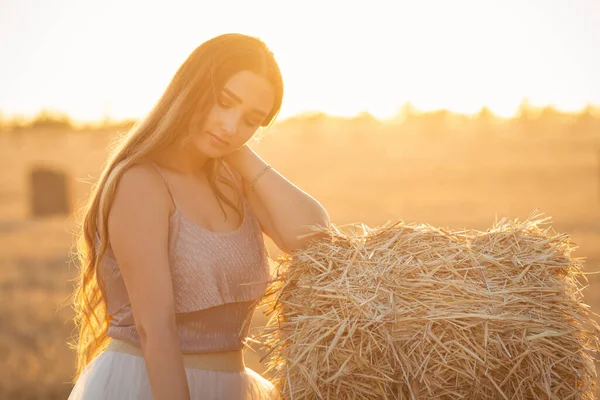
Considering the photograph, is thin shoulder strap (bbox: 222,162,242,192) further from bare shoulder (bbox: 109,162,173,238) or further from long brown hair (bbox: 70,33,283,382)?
bare shoulder (bbox: 109,162,173,238)

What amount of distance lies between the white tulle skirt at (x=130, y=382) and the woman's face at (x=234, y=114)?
82cm

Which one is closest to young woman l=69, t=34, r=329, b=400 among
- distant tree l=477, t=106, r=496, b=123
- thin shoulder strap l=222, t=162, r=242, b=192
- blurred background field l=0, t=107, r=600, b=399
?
thin shoulder strap l=222, t=162, r=242, b=192

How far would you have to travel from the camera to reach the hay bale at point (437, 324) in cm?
224

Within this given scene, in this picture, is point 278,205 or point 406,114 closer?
point 278,205

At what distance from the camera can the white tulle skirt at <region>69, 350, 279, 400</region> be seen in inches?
104

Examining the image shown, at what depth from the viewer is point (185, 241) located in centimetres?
257

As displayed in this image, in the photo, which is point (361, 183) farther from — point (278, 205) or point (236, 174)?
point (278, 205)

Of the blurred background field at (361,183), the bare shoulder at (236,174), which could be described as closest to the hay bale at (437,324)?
the bare shoulder at (236,174)

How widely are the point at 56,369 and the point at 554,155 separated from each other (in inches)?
1900

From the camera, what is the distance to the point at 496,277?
238cm

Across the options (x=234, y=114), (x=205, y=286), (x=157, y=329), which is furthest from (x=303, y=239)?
(x=157, y=329)

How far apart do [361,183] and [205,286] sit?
32.9 m

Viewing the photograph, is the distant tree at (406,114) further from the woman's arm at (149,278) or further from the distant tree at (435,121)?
the woman's arm at (149,278)

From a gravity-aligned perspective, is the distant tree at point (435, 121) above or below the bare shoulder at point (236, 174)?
below
